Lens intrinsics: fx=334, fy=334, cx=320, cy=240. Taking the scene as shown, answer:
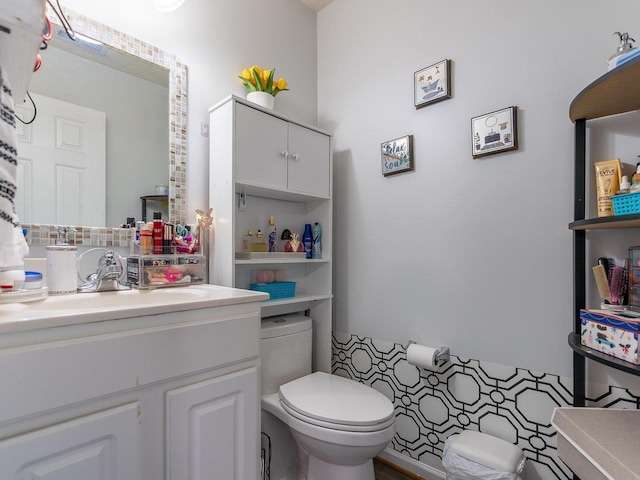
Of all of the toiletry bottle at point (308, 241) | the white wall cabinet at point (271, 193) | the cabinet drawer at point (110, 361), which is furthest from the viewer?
the toiletry bottle at point (308, 241)

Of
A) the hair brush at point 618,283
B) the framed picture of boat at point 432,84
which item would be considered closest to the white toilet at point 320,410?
the hair brush at point 618,283

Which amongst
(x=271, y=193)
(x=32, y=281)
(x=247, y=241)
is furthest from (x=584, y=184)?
(x=32, y=281)

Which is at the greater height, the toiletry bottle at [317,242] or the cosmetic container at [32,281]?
the toiletry bottle at [317,242]

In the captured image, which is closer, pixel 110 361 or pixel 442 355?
pixel 110 361

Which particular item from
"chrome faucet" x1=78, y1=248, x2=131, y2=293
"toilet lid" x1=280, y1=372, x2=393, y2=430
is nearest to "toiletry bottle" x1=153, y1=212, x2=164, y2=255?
"chrome faucet" x1=78, y1=248, x2=131, y2=293

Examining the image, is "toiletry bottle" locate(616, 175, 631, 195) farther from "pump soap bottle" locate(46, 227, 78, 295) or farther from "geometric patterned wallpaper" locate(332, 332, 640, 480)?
"pump soap bottle" locate(46, 227, 78, 295)

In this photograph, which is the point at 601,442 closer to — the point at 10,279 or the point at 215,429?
the point at 215,429

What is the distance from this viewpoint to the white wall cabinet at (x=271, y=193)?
4.95 ft

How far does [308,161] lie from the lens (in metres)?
1.82

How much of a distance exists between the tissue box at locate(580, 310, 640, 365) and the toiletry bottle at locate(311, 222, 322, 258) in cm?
122

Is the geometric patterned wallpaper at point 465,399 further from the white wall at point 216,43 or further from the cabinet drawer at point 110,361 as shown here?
the white wall at point 216,43

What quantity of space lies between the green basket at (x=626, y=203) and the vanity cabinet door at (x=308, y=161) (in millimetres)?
1241

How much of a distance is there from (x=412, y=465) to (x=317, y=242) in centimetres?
124

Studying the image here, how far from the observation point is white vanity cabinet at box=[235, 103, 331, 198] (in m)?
1.54
